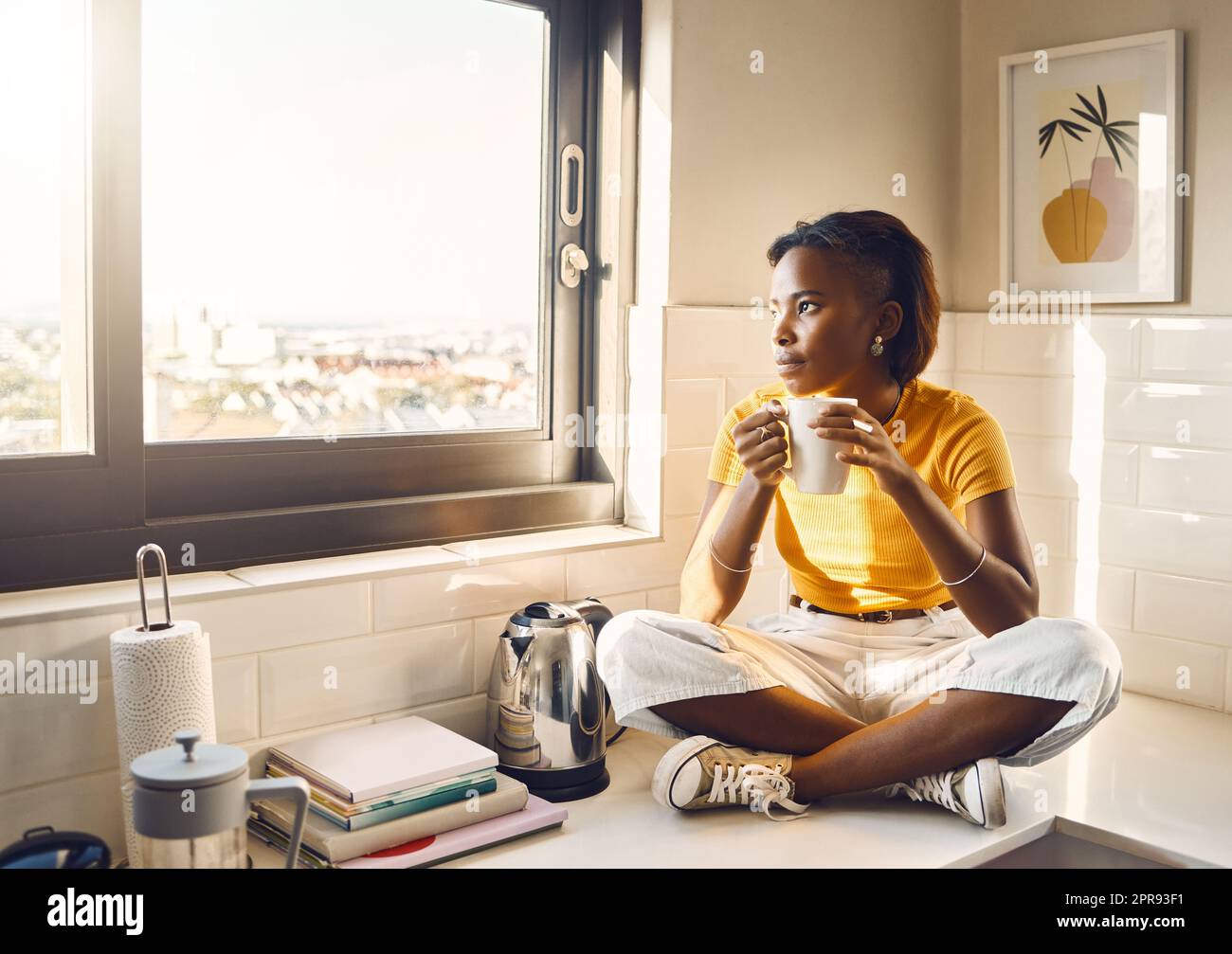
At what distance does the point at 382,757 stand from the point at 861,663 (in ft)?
2.31

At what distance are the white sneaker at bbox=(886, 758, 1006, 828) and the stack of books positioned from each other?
0.50 metres

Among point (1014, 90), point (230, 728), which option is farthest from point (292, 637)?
point (1014, 90)

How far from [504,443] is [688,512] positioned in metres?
0.34

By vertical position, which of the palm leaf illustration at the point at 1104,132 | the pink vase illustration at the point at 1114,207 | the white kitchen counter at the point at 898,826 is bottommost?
the white kitchen counter at the point at 898,826

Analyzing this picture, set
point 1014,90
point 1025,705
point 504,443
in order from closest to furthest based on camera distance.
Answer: point 1025,705, point 504,443, point 1014,90

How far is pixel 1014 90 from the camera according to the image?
239 centimetres

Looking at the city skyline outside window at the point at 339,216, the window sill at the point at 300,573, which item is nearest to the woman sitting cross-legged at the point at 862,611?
the window sill at the point at 300,573

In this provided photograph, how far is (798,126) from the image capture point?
7.20 ft

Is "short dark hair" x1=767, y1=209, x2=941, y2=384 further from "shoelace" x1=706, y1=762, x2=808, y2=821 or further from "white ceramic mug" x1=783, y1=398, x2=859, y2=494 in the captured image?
"shoelace" x1=706, y1=762, x2=808, y2=821

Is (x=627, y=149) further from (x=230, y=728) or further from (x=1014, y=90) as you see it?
(x=230, y=728)

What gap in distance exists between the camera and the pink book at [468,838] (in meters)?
1.46

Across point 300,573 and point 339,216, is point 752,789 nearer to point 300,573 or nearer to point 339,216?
point 300,573

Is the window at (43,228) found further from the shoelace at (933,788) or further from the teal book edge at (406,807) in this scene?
the shoelace at (933,788)

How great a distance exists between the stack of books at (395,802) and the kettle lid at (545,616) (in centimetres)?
18
